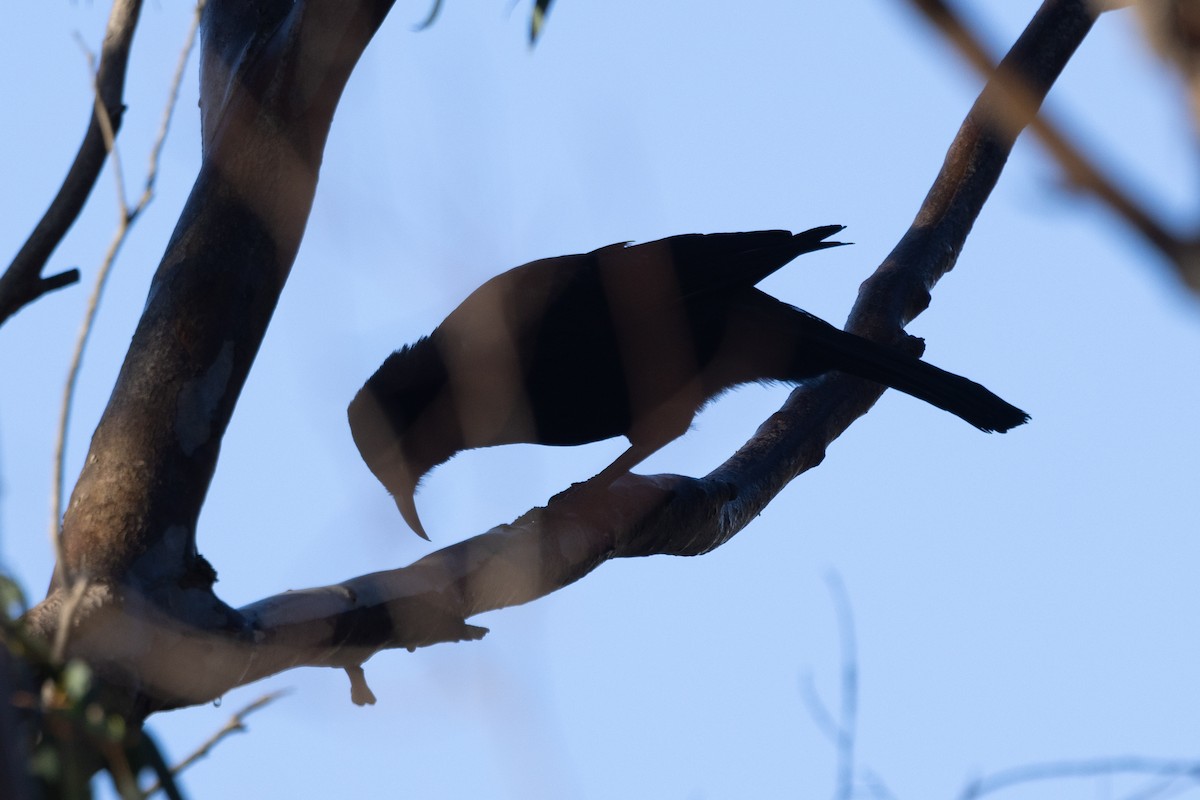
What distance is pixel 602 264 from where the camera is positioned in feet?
16.8

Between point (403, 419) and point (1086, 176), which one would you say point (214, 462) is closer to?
point (403, 419)

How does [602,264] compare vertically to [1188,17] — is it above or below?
above

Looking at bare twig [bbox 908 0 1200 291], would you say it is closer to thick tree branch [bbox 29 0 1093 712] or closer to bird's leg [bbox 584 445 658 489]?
thick tree branch [bbox 29 0 1093 712]

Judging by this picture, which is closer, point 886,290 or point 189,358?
point 189,358

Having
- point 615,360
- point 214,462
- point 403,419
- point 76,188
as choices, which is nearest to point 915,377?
point 615,360

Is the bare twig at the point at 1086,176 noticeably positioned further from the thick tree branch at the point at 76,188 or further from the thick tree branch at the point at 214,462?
the thick tree branch at the point at 214,462

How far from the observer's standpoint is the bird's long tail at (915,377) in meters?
4.64

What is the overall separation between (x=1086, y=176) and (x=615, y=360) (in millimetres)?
4149

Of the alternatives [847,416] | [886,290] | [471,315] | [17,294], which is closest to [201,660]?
[17,294]

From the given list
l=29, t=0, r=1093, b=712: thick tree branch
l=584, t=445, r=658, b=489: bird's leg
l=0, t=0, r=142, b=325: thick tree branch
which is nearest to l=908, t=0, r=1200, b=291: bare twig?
l=0, t=0, r=142, b=325: thick tree branch

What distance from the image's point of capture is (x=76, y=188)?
7.57ft

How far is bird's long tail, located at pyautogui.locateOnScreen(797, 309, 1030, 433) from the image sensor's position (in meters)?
4.64

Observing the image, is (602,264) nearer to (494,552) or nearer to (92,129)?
(494,552)

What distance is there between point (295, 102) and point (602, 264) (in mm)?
2402
